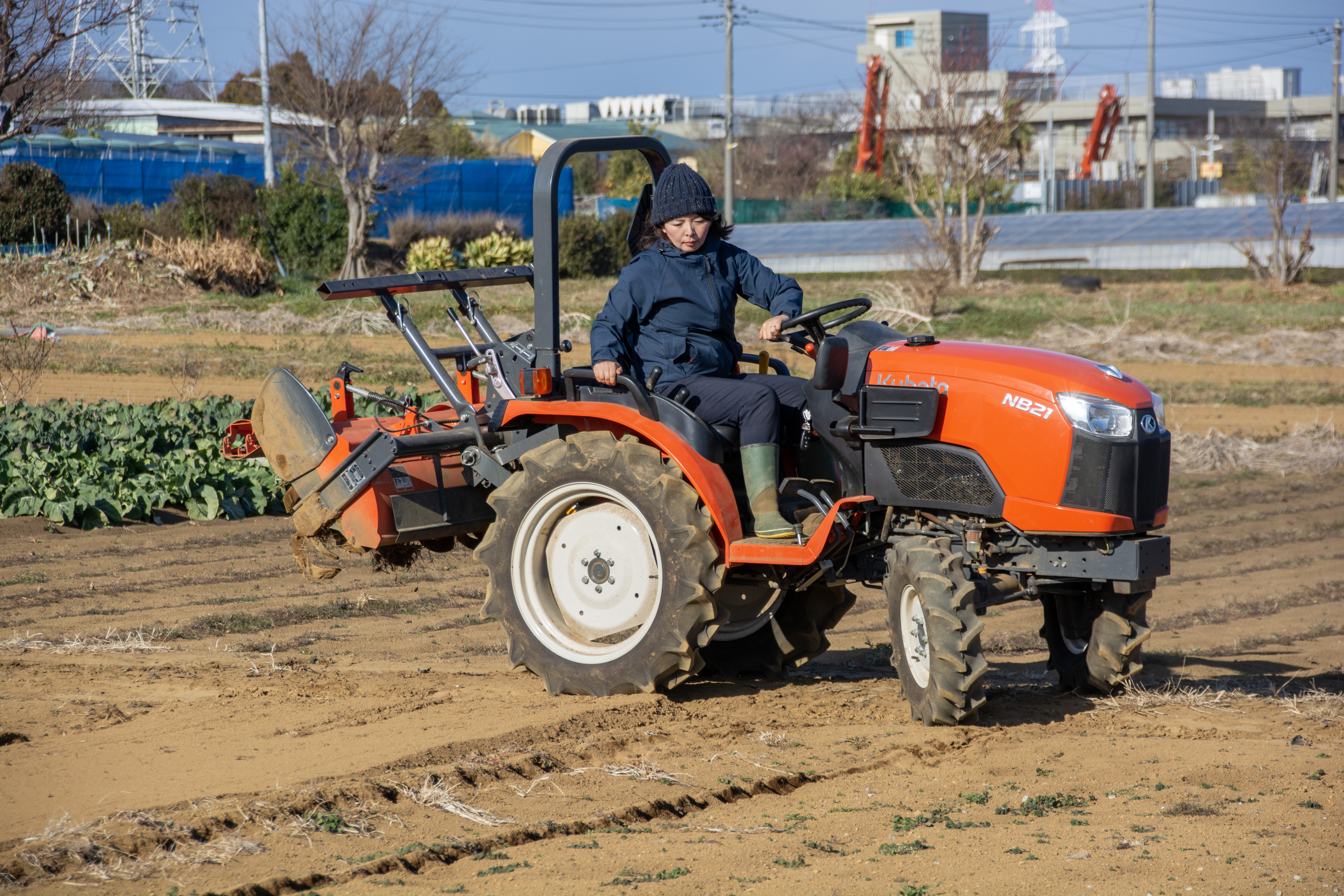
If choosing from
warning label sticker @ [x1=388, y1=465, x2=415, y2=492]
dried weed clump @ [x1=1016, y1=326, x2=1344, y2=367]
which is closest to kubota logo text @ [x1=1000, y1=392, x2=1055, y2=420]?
warning label sticker @ [x1=388, y1=465, x2=415, y2=492]

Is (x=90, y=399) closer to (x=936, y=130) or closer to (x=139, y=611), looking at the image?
(x=139, y=611)

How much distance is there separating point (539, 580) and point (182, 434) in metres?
6.30

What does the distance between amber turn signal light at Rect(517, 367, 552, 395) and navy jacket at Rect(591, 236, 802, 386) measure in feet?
0.73

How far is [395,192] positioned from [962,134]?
1428 centimetres

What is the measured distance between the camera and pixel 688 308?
5.20m

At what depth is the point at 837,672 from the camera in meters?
5.94

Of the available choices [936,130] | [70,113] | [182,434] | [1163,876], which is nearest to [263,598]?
[182,434]

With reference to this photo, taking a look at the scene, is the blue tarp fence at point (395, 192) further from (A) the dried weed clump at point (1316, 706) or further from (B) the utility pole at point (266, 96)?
(A) the dried weed clump at point (1316, 706)

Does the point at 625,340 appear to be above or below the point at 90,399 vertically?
above

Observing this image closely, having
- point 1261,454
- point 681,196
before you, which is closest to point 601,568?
point 681,196

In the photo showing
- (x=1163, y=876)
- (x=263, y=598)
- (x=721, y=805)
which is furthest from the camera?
(x=263, y=598)

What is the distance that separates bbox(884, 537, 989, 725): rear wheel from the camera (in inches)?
176

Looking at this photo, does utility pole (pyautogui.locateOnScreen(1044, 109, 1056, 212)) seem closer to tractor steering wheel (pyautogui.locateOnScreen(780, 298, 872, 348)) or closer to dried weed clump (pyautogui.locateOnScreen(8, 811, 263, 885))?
tractor steering wheel (pyautogui.locateOnScreen(780, 298, 872, 348))

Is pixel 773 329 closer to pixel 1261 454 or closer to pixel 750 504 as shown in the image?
pixel 750 504
